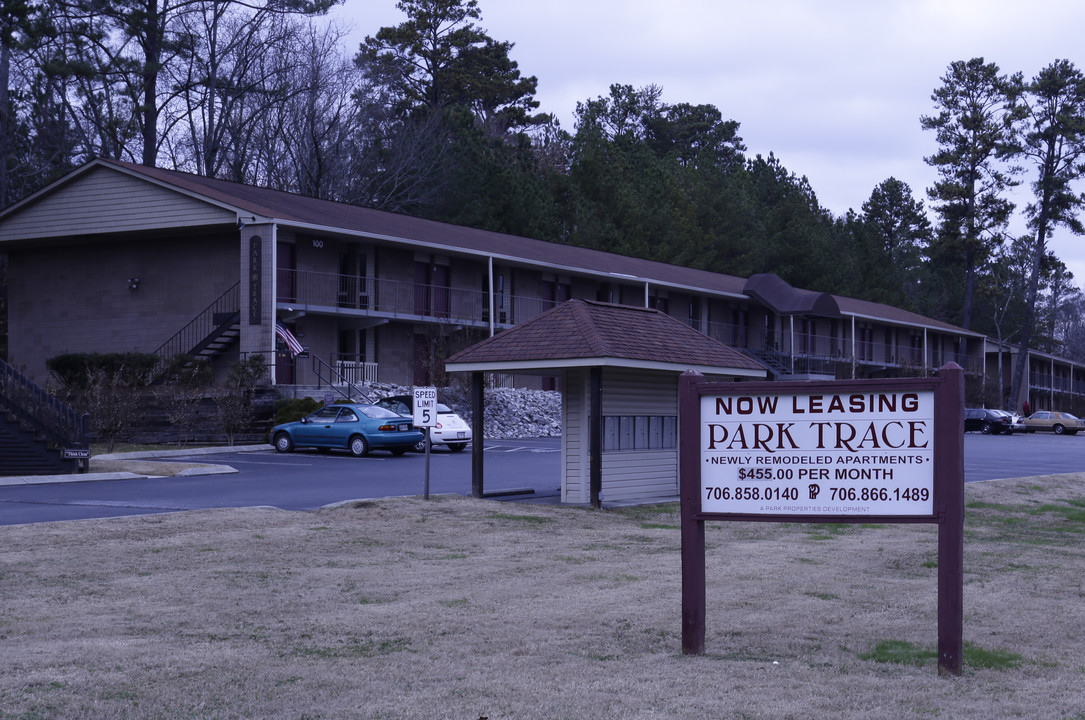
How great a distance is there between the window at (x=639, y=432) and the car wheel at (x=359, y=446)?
467 inches

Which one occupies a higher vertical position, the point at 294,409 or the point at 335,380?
the point at 335,380

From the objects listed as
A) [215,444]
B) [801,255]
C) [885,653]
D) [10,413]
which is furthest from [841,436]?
[801,255]

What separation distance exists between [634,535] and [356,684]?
30.4 feet

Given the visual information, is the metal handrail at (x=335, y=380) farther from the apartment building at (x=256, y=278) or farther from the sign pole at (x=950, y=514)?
the sign pole at (x=950, y=514)

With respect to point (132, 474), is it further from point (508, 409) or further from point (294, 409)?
point (508, 409)

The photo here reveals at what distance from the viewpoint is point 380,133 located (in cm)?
6341

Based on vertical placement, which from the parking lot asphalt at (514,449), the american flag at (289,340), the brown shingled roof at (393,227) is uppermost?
the brown shingled roof at (393,227)

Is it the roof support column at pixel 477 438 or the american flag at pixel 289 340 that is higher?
→ the american flag at pixel 289 340

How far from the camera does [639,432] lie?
2200cm

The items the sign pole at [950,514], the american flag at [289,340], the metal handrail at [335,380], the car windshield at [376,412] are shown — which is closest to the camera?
the sign pole at [950,514]

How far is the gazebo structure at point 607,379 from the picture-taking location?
20297 mm

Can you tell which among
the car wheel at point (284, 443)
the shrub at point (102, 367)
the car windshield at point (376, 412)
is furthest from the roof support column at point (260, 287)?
the car windshield at point (376, 412)

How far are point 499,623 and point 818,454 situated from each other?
9.03 feet

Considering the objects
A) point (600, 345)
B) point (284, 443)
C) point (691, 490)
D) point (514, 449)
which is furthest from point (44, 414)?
point (691, 490)
